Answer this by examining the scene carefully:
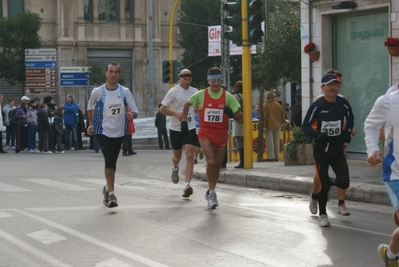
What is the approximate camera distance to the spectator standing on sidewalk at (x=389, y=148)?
6.77m

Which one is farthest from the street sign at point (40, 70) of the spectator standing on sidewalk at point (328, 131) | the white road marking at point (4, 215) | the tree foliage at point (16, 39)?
the spectator standing on sidewalk at point (328, 131)

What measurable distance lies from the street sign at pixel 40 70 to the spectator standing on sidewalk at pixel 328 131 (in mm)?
31054

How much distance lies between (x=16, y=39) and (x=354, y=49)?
3048 cm

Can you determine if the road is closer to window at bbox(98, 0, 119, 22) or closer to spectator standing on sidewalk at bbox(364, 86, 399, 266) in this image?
spectator standing on sidewalk at bbox(364, 86, 399, 266)

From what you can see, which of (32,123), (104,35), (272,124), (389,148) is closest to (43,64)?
(32,123)

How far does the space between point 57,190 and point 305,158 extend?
617 cm

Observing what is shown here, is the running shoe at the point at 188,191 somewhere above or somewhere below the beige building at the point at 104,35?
below

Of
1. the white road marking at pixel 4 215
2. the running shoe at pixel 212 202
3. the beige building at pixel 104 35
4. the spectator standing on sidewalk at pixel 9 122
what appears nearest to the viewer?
the white road marking at pixel 4 215

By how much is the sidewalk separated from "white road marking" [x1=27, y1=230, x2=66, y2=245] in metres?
5.51

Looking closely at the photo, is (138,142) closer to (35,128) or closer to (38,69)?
(38,69)

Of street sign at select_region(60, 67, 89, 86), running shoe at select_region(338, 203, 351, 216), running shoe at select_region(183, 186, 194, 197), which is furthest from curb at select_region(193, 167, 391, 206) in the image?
street sign at select_region(60, 67, 89, 86)

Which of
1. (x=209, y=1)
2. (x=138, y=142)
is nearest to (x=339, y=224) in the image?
(x=138, y=142)

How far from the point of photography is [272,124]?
73.8 ft

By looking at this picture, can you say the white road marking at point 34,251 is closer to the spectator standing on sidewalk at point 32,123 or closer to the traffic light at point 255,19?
the traffic light at point 255,19
